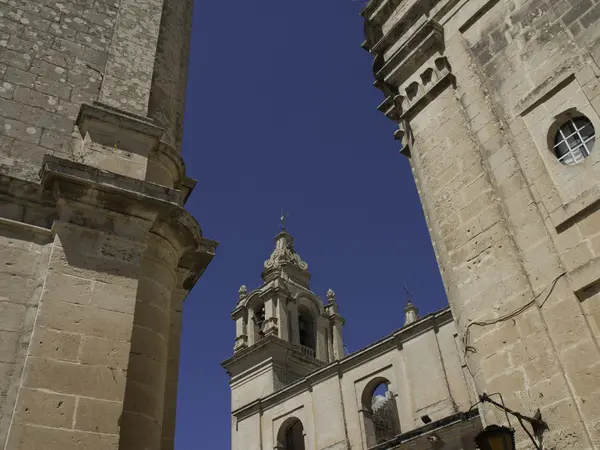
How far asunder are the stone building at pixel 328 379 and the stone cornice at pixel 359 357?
4 cm

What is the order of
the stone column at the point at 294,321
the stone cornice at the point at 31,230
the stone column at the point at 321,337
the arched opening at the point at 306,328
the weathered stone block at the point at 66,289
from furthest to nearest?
the arched opening at the point at 306,328 < the stone column at the point at 321,337 < the stone column at the point at 294,321 < the stone cornice at the point at 31,230 < the weathered stone block at the point at 66,289

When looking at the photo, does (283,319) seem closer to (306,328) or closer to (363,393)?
(306,328)

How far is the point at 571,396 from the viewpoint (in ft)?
18.2

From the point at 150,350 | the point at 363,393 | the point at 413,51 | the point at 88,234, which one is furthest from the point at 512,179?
the point at 363,393

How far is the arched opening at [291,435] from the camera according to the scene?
958 inches

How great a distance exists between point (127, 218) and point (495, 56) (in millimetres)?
5355

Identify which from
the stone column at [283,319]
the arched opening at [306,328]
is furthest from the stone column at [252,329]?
the arched opening at [306,328]

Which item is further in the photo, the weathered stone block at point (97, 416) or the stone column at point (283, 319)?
the stone column at point (283, 319)

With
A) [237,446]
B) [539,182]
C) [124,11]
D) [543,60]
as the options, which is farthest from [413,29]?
[237,446]

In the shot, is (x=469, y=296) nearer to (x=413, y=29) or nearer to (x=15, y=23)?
(x=413, y=29)

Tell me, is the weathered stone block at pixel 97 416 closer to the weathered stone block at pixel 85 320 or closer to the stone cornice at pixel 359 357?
the weathered stone block at pixel 85 320

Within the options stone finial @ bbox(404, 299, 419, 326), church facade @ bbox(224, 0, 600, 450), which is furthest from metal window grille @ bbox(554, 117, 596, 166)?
stone finial @ bbox(404, 299, 419, 326)

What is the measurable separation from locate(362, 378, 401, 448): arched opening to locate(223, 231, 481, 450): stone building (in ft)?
0.17

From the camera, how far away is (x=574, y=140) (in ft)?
21.9
